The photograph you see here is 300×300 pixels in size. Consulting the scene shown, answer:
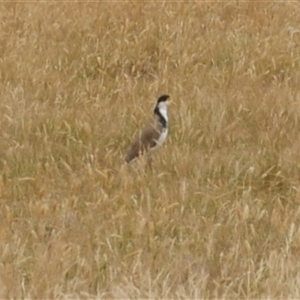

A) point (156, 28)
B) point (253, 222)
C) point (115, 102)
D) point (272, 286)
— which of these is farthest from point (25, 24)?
point (272, 286)

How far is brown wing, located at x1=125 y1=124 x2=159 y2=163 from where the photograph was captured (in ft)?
16.2

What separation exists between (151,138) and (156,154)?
0.17 m

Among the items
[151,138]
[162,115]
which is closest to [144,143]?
[151,138]

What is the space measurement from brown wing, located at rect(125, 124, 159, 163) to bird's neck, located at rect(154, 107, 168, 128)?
0.10 metres

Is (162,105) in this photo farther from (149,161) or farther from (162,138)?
(149,161)

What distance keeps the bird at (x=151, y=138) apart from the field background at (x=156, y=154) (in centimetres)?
14

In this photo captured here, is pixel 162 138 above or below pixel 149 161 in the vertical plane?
above

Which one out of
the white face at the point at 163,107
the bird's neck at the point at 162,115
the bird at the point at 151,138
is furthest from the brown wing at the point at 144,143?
the white face at the point at 163,107

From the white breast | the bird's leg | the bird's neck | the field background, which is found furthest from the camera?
the bird's neck

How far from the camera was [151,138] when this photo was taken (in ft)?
16.6

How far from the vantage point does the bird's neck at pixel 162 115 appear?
5.25 metres

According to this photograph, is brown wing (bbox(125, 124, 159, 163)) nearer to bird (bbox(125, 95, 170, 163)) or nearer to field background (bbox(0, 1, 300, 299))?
bird (bbox(125, 95, 170, 163))

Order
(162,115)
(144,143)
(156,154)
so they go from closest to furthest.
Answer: (144,143) < (156,154) < (162,115)

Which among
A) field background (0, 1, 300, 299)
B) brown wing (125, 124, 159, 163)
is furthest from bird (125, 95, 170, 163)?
field background (0, 1, 300, 299)
